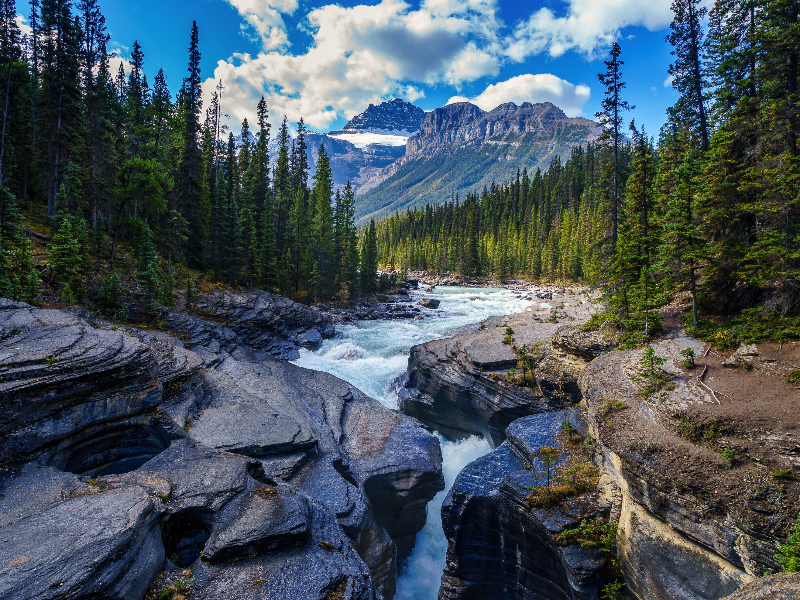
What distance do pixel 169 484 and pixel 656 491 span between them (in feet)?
36.5

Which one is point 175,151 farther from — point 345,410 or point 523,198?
point 523,198

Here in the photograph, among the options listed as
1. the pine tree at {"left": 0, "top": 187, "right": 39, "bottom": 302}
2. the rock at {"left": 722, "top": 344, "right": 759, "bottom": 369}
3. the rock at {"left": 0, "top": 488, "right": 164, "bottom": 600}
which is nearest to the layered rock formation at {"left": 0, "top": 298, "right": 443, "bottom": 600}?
the rock at {"left": 0, "top": 488, "right": 164, "bottom": 600}

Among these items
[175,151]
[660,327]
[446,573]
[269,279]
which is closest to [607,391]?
[660,327]

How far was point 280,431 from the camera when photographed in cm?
1259

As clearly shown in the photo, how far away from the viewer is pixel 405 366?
25125 mm

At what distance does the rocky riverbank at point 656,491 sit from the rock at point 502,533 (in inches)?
1.4

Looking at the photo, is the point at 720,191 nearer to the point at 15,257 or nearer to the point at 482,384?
the point at 482,384

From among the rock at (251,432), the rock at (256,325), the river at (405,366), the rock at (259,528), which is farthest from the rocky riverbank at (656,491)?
the rock at (256,325)

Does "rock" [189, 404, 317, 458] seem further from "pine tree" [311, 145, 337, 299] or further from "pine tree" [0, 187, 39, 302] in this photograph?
"pine tree" [311, 145, 337, 299]

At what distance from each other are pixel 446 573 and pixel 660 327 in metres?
13.1

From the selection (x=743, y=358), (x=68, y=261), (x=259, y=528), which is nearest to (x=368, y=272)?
(x=68, y=261)

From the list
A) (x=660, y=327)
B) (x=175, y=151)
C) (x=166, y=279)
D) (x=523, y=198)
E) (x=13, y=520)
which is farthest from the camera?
(x=523, y=198)

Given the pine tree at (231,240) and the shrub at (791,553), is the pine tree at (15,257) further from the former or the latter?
the shrub at (791,553)

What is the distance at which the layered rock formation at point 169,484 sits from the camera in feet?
20.2
